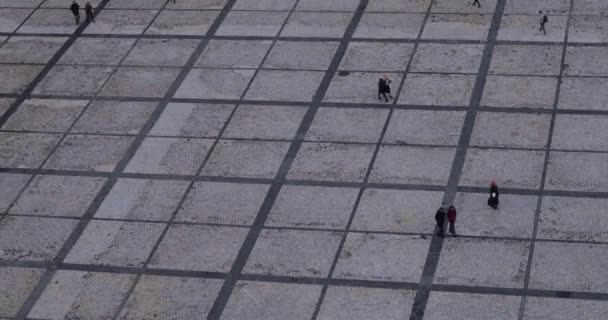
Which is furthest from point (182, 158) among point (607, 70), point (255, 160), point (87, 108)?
point (607, 70)

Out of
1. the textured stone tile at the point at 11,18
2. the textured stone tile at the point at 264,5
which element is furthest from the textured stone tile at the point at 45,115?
the textured stone tile at the point at 264,5

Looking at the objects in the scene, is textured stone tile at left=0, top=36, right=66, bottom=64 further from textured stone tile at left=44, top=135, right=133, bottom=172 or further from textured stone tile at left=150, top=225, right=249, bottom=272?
textured stone tile at left=150, top=225, right=249, bottom=272

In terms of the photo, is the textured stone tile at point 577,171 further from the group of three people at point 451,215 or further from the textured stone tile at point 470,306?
the textured stone tile at point 470,306

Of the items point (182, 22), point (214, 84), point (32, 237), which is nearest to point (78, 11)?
point (182, 22)

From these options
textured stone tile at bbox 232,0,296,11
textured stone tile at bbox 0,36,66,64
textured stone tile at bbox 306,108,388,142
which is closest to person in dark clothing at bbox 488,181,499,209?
textured stone tile at bbox 306,108,388,142

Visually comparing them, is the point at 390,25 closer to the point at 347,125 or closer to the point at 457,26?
the point at 457,26

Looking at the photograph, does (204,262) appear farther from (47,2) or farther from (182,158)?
(47,2)
